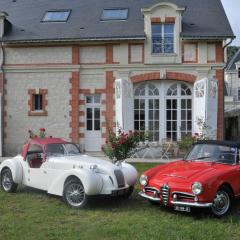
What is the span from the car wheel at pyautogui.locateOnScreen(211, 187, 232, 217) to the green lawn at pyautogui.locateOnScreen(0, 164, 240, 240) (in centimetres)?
15

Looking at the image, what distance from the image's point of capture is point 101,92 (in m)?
19.9

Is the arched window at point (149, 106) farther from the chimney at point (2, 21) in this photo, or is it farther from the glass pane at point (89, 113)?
the chimney at point (2, 21)

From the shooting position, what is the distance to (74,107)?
19.9 m

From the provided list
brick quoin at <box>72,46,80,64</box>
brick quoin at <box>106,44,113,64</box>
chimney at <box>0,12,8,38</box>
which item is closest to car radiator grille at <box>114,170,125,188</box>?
brick quoin at <box>106,44,113,64</box>

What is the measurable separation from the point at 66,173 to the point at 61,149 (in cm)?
125

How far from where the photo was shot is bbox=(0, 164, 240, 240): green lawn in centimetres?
646

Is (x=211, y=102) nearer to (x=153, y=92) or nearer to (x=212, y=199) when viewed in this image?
(x=153, y=92)

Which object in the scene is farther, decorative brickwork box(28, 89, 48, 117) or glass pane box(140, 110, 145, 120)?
decorative brickwork box(28, 89, 48, 117)

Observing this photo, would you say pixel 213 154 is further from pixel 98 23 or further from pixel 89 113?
pixel 98 23

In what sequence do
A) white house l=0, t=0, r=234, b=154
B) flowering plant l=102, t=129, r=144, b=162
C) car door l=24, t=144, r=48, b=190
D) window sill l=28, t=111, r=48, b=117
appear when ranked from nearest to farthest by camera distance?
car door l=24, t=144, r=48, b=190 → flowering plant l=102, t=129, r=144, b=162 → white house l=0, t=0, r=234, b=154 → window sill l=28, t=111, r=48, b=117

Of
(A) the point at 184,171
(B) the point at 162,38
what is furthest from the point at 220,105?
(A) the point at 184,171

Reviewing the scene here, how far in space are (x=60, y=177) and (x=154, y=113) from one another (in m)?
11.7

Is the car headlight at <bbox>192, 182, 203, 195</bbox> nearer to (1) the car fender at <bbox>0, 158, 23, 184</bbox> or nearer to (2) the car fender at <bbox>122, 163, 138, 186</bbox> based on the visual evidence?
(2) the car fender at <bbox>122, 163, 138, 186</bbox>

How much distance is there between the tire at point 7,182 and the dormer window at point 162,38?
1122 centimetres
